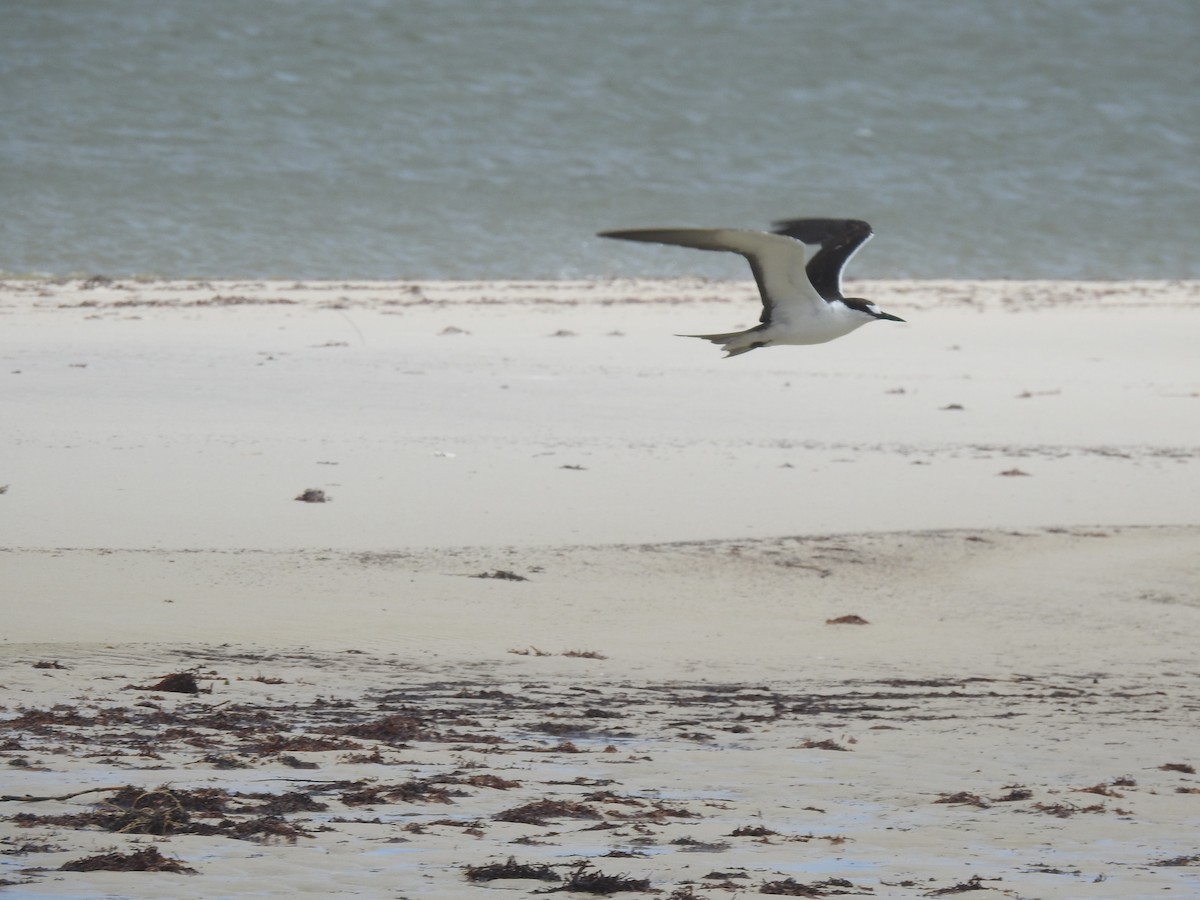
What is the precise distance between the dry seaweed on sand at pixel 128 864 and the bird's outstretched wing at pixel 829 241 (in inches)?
204

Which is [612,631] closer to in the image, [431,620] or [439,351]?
[431,620]

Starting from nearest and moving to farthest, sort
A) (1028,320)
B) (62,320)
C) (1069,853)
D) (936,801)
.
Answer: (1069,853) < (936,801) < (62,320) < (1028,320)

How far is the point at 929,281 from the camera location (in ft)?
84.4

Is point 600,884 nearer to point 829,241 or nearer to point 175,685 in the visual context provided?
point 175,685

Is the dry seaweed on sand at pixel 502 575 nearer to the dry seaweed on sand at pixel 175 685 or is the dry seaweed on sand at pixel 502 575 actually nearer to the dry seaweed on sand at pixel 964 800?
the dry seaweed on sand at pixel 175 685

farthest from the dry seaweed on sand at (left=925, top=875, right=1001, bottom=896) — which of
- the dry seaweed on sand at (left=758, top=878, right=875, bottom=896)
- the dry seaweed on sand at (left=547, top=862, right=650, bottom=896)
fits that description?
the dry seaweed on sand at (left=547, top=862, right=650, bottom=896)

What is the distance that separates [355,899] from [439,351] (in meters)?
10.8

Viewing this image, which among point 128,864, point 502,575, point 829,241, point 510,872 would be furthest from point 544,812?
point 829,241

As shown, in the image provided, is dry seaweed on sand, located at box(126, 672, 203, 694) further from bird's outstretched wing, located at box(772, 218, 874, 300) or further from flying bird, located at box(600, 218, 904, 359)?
bird's outstretched wing, located at box(772, 218, 874, 300)

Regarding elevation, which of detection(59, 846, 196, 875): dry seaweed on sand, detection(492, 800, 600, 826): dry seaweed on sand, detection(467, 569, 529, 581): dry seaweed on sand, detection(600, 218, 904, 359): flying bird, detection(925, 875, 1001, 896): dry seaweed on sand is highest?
detection(600, 218, 904, 359): flying bird

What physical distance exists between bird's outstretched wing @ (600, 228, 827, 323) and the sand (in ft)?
3.89

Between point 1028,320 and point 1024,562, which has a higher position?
point 1028,320

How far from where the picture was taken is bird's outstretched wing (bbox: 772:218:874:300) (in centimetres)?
888

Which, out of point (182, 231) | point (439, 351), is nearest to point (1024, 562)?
point (439, 351)
